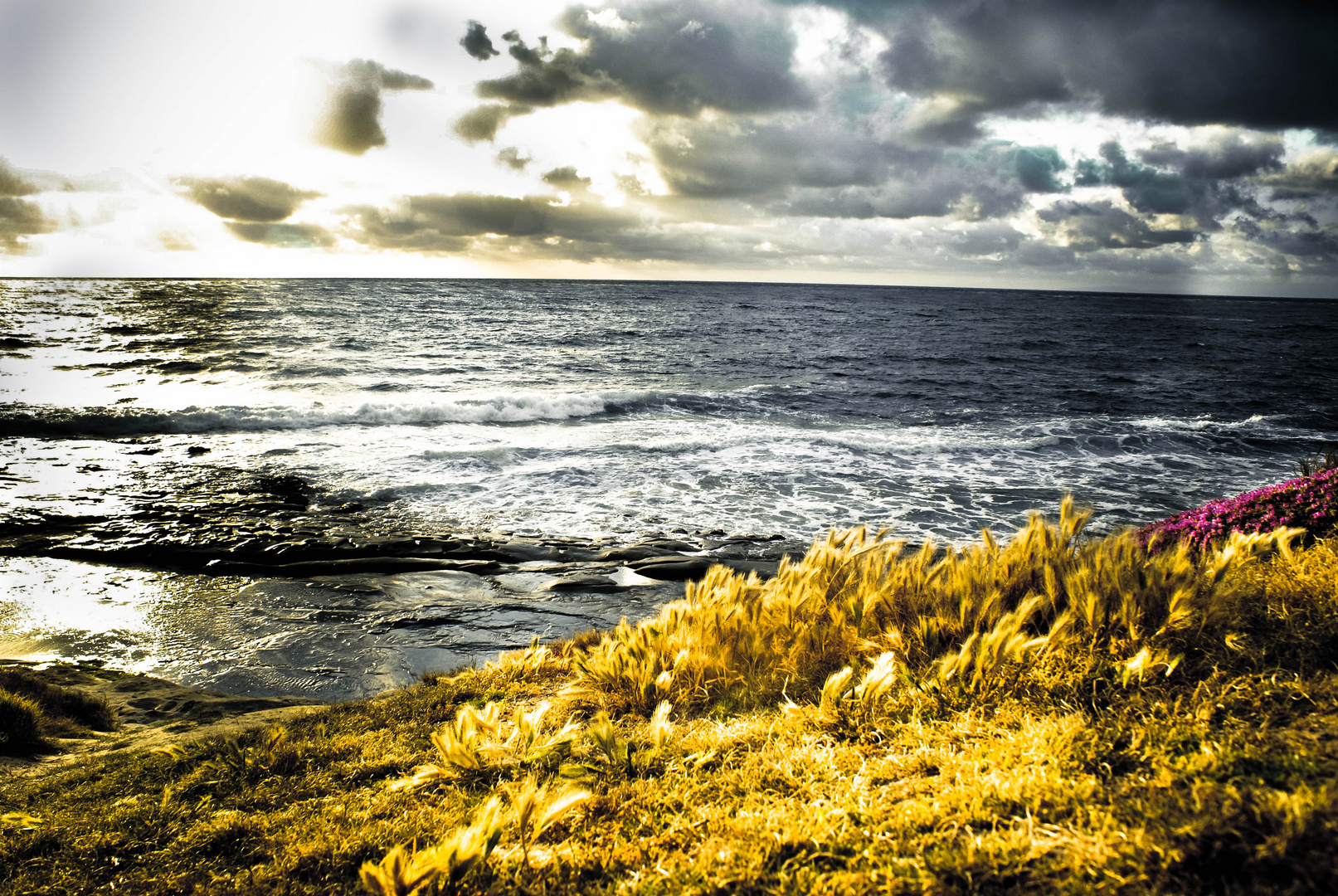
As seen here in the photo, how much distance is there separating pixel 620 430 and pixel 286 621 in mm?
11560

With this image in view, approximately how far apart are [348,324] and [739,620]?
49.9 metres

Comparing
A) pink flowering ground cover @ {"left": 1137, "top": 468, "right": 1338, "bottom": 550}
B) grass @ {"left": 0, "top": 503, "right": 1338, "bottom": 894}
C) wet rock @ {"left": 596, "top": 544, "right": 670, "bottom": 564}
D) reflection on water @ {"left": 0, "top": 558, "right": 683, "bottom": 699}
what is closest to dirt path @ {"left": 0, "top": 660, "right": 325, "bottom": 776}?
grass @ {"left": 0, "top": 503, "right": 1338, "bottom": 894}

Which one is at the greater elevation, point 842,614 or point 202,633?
point 842,614

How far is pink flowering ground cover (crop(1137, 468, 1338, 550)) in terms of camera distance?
15.8ft

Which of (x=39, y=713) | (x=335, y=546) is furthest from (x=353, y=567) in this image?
(x=39, y=713)

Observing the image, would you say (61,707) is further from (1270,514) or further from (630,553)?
(1270,514)

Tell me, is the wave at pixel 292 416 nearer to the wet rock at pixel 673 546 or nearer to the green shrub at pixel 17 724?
the wet rock at pixel 673 546

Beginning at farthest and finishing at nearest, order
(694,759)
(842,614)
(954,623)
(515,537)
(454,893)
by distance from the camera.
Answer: (515,537)
(842,614)
(954,623)
(694,759)
(454,893)

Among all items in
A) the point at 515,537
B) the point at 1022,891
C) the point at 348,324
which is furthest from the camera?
the point at 348,324

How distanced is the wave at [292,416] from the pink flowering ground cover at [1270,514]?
16477 mm

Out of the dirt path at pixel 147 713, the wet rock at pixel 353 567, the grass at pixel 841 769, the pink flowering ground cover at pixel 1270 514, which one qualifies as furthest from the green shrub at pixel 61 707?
the pink flowering ground cover at pixel 1270 514

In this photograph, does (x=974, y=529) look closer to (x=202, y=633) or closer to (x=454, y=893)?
(x=454, y=893)

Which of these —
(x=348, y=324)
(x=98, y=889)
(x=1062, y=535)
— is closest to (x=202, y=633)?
(x=98, y=889)

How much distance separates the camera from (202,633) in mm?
6367
